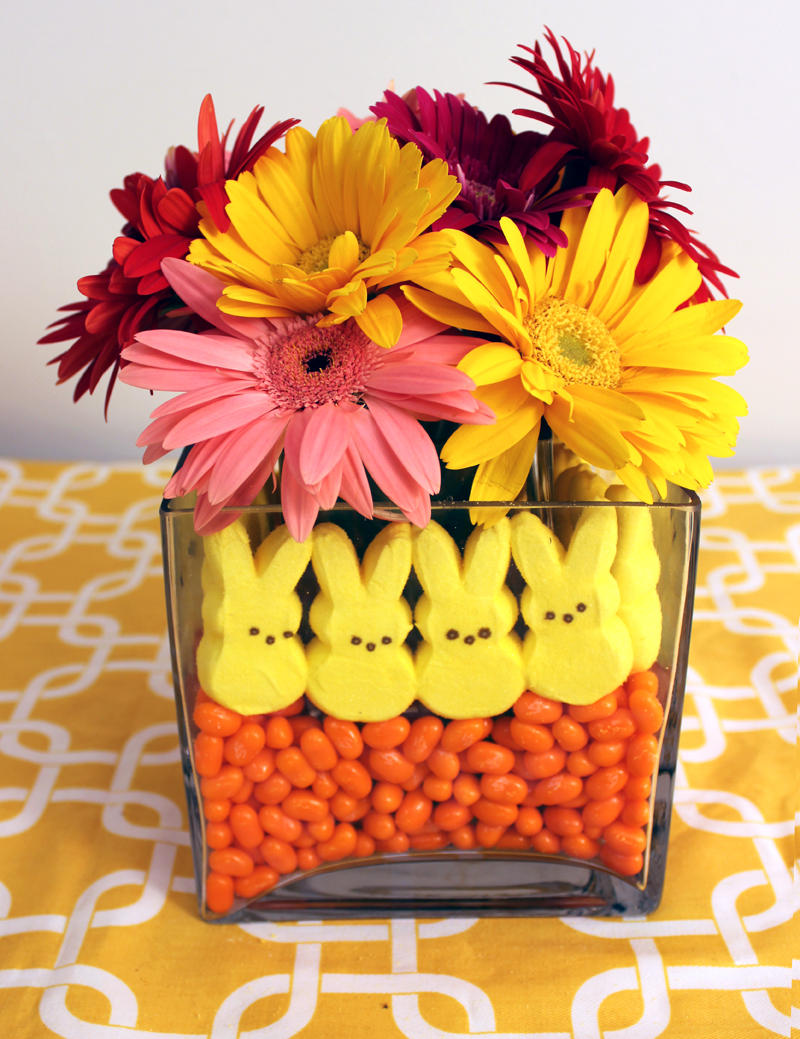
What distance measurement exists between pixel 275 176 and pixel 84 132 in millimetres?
471

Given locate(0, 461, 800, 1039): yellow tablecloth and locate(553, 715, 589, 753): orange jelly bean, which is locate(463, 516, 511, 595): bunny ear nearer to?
locate(553, 715, 589, 753): orange jelly bean

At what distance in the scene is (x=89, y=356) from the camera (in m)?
0.33

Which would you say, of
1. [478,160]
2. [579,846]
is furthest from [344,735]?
[478,160]

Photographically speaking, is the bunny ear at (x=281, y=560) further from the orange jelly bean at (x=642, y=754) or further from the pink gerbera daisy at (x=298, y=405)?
the orange jelly bean at (x=642, y=754)

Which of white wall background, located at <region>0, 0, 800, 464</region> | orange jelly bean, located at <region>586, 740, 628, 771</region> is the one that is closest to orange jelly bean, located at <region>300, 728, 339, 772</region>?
orange jelly bean, located at <region>586, 740, 628, 771</region>

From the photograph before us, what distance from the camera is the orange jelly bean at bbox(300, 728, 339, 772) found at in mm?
342

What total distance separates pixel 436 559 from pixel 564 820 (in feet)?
0.43

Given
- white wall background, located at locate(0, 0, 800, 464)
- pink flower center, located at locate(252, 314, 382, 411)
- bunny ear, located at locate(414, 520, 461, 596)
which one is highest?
white wall background, located at locate(0, 0, 800, 464)

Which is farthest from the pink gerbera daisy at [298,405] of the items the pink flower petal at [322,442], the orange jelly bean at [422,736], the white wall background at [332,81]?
the white wall background at [332,81]

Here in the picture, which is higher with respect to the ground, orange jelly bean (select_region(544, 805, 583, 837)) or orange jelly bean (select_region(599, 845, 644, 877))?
orange jelly bean (select_region(544, 805, 583, 837))

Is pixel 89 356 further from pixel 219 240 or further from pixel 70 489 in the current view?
pixel 70 489

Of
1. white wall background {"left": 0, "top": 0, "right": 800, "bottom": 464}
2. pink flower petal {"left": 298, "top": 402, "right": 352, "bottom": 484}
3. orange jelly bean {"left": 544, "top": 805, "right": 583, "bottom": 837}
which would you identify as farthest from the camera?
white wall background {"left": 0, "top": 0, "right": 800, "bottom": 464}

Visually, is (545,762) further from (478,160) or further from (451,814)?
(478,160)

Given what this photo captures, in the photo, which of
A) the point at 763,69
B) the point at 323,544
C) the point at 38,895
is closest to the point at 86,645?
the point at 38,895
